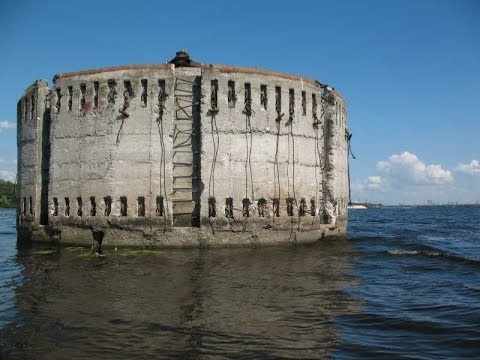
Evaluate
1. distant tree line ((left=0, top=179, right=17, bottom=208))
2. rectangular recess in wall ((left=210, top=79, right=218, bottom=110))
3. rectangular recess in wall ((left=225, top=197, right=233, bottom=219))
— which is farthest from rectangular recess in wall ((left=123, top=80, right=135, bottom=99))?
distant tree line ((left=0, top=179, right=17, bottom=208))

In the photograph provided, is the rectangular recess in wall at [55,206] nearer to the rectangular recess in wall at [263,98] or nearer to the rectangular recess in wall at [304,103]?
the rectangular recess in wall at [263,98]

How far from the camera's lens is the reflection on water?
6934 mm

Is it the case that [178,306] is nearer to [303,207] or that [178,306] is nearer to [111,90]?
[303,207]

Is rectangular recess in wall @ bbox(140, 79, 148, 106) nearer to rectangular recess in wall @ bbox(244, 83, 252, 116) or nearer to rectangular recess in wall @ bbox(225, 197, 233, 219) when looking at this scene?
rectangular recess in wall @ bbox(244, 83, 252, 116)

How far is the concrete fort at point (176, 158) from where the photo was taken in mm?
17031

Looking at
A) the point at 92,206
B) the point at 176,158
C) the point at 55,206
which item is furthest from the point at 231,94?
the point at 55,206

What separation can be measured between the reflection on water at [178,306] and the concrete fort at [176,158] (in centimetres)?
201

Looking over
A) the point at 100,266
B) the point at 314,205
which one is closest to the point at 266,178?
the point at 314,205

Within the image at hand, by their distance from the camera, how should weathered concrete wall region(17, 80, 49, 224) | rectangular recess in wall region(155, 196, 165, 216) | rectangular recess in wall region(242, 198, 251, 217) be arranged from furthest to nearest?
weathered concrete wall region(17, 80, 49, 224) → rectangular recess in wall region(242, 198, 251, 217) → rectangular recess in wall region(155, 196, 165, 216)

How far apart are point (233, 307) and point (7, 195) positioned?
111 metres

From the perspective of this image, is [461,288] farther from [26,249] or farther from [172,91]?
[26,249]

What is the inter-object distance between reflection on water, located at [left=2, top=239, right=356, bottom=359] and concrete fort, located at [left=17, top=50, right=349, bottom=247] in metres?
2.01

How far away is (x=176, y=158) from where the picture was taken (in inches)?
689

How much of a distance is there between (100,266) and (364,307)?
8.10 m
